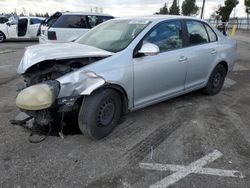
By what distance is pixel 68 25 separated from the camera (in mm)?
9617

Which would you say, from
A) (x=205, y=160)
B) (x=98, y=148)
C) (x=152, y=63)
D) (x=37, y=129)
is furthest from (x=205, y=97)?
(x=37, y=129)

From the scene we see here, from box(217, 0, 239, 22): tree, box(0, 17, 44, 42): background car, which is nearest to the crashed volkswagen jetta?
box(0, 17, 44, 42): background car

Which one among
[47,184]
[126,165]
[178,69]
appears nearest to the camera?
[47,184]

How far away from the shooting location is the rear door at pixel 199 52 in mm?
4609

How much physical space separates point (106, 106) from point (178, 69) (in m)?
1.55

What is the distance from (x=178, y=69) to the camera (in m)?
4.32

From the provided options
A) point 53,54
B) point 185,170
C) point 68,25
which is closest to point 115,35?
point 53,54

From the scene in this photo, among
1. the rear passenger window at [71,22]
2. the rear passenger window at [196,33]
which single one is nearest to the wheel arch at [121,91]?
the rear passenger window at [196,33]

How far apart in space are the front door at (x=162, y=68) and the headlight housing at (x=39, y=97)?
3.87 feet

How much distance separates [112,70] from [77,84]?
1.69 ft

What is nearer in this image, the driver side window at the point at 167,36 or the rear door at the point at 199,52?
the driver side window at the point at 167,36

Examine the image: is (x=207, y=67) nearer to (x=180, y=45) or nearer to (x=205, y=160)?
(x=180, y=45)

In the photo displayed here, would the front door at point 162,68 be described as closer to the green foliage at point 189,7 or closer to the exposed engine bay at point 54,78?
the exposed engine bay at point 54,78

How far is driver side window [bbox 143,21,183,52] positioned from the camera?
399 centimetres
